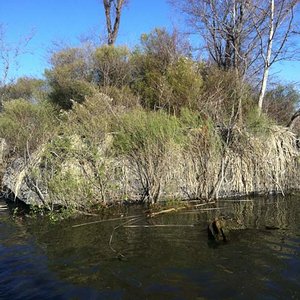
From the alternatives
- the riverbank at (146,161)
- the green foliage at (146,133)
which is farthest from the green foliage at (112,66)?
the green foliage at (146,133)

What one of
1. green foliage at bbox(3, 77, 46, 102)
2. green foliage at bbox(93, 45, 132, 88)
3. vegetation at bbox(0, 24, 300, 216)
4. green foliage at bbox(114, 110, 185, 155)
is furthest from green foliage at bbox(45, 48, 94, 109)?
green foliage at bbox(114, 110, 185, 155)

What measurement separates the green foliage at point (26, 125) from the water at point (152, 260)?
2.75m

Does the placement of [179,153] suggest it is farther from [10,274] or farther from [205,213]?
[10,274]

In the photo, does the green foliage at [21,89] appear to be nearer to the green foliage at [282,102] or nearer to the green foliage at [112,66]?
the green foliage at [112,66]

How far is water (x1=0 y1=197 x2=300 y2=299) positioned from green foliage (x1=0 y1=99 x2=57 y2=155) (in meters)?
2.75

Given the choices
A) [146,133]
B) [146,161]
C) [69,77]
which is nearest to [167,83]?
[146,133]

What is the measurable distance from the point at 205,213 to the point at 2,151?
23.6 ft

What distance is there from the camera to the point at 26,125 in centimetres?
1229

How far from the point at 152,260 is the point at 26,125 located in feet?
24.6

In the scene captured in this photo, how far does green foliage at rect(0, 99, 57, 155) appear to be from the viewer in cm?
1099

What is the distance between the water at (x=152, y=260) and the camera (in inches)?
207

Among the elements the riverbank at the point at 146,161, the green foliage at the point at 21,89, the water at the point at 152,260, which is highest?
the green foliage at the point at 21,89

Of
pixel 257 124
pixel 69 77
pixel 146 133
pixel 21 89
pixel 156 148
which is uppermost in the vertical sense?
pixel 21 89

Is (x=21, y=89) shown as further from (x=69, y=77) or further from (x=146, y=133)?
(x=146, y=133)
